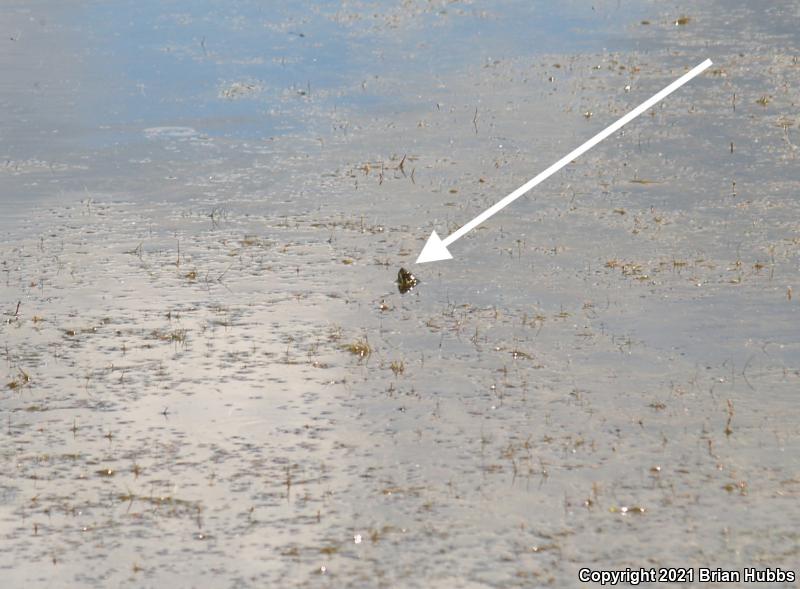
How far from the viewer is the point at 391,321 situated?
38.0ft

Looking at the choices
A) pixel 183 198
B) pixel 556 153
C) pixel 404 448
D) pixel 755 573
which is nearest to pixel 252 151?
pixel 183 198

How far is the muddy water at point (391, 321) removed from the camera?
325 inches

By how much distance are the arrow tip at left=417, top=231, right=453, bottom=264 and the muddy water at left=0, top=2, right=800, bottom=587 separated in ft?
0.38

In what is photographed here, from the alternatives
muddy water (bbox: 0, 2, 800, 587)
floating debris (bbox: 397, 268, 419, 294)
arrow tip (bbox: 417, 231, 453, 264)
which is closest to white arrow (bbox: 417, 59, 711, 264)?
arrow tip (bbox: 417, 231, 453, 264)

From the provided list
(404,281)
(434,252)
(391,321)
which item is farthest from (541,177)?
(391,321)

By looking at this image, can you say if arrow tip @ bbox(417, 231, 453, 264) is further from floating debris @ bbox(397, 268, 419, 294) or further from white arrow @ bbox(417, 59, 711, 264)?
floating debris @ bbox(397, 268, 419, 294)

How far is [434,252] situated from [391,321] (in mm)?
1840

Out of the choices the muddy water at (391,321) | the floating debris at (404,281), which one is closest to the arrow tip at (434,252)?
the muddy water at (391,321)

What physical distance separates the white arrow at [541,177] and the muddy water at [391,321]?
14cm

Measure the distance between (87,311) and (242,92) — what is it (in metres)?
8.18

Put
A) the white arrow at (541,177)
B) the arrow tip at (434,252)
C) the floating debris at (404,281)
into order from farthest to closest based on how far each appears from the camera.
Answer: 1. the white arrow at (541,177)
2. the arrow tip at (434,252)
3. the floating debris at (404,281)

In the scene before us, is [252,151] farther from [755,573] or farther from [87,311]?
[755,573]

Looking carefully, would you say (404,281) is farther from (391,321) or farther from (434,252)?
(434,252)

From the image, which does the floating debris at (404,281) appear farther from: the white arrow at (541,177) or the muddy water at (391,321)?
the white arrow at (541,177)
